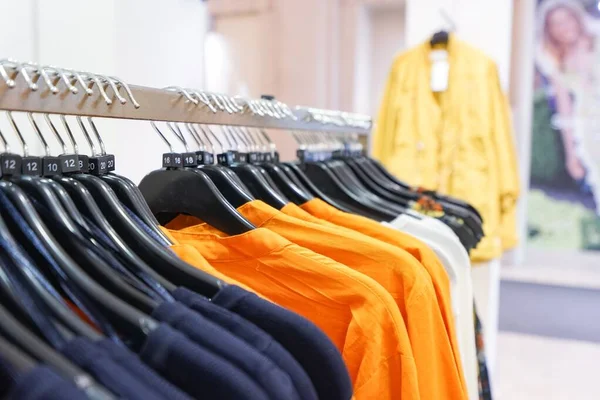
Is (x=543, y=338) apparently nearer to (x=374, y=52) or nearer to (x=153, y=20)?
(x=374, y=52)

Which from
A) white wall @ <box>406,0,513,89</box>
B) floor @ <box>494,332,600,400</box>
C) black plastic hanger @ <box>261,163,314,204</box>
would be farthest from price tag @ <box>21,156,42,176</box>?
floor @ <box>494,332,600,400</box>

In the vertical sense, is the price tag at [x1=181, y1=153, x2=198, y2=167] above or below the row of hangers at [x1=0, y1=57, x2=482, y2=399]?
above

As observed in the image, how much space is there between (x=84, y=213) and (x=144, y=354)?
0.20 metres

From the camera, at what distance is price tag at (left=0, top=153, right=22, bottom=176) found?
480mm

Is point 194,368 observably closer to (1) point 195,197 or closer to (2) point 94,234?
(2) point 94,234

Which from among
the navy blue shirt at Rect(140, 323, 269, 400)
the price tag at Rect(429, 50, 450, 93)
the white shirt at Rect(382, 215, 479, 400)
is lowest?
the white shirt at Rect(382, 215, 479, 400)

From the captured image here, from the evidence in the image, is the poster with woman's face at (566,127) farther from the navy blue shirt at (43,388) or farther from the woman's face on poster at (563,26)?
the navy blue shirt at (43,388)

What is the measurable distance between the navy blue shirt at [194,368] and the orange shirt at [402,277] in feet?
0.97

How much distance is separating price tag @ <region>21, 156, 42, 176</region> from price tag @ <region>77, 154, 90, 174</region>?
0.05m

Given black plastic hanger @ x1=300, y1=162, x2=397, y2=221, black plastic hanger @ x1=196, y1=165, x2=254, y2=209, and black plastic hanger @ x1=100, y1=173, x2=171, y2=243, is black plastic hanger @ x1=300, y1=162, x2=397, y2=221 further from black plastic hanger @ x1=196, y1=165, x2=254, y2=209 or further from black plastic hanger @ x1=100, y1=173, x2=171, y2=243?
black plastic hanger @ x1=100, y1=173, x2=171, y2=243

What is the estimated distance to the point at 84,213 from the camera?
0.52 m

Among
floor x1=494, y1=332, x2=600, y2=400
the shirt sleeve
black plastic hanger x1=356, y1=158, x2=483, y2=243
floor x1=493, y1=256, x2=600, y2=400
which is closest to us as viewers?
black plastic hanger x1=356, y1=158, x2=483, y2=243

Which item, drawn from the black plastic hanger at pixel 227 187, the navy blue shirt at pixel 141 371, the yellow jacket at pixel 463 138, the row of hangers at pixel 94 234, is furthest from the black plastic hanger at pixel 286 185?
the yellow jacket at pixel 463 138

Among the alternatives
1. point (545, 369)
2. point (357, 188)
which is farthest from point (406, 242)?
point (545, 369)
